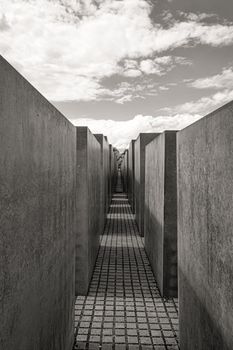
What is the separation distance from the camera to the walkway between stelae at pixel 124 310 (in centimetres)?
418

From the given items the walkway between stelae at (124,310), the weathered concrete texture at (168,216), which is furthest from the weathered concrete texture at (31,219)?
the weathered concrete texture at (168,216)

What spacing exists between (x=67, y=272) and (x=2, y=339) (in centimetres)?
193

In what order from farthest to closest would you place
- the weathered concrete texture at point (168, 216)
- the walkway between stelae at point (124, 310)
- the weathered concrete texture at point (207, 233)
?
the weathered concrete texture at point (168, 216), the walkway between stelae at point (124, 310), the weathered concrete texture at point (207, 233)

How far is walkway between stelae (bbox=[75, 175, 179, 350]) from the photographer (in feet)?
13.7

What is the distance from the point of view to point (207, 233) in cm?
269

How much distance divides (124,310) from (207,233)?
2.89 meters

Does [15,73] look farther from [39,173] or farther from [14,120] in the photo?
[39,173]

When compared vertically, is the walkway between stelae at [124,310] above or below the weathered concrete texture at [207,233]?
below

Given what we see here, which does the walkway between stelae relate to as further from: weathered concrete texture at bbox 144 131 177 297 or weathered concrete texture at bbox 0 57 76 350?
weathered concrete texture at bbox 0 57 76 350

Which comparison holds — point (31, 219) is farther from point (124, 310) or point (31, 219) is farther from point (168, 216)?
point (168, 216)

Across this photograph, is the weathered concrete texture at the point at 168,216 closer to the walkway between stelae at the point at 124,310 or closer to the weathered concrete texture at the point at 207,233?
the walkway between stelae at the point at 124,310

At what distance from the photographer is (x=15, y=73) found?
1842 millimetres

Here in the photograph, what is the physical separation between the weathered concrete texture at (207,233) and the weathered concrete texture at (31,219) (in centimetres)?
123

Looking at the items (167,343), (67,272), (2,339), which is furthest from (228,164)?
(167,343)
